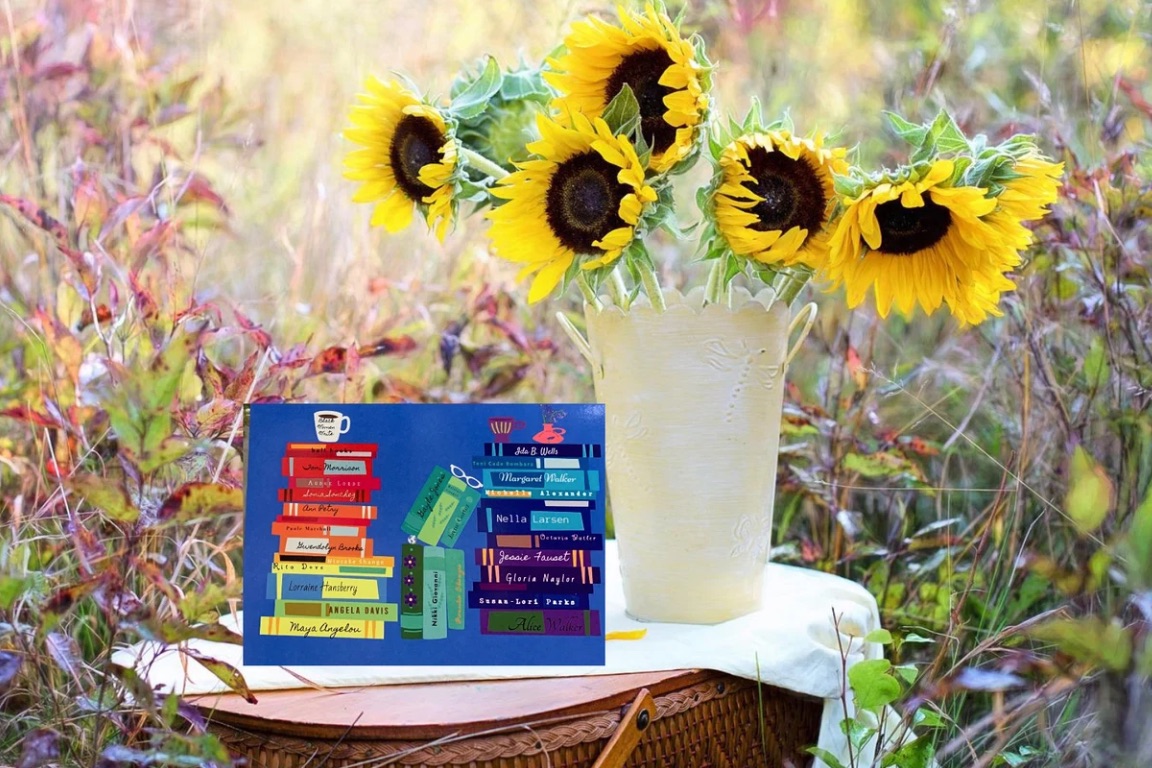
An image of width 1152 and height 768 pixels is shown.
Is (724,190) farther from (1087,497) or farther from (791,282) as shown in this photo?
(1087,497)

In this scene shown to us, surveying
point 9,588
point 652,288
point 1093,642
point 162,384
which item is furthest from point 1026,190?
point 9,588

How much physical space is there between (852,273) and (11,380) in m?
0.99

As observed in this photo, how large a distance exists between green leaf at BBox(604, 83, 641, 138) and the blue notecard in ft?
0.71

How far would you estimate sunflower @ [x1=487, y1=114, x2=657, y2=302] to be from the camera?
2.58ft

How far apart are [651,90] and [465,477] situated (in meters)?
0.33

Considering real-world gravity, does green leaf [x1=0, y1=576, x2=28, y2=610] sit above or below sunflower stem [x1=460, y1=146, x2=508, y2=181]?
below

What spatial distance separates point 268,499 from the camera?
0.83m

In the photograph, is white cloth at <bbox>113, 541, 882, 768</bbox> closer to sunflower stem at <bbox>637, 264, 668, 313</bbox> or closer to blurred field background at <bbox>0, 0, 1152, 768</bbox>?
blurred field background at <bbox>0, 0, 1152, 768</bbox>

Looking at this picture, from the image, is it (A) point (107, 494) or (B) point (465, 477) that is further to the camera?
(B) point (465, 477)

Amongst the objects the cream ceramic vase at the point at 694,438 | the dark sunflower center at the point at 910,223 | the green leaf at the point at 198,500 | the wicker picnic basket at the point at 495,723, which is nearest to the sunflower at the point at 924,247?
the dark sunflower center at the point at 910,223

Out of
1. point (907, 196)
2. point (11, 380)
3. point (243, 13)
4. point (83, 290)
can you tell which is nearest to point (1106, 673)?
point (907, 196)

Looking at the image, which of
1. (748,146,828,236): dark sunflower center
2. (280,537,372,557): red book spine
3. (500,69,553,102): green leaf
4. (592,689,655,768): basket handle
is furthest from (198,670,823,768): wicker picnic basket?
(500,69,553,102): green leaf

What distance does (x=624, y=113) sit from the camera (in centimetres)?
81

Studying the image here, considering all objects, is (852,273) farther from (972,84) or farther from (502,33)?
(502,33)
